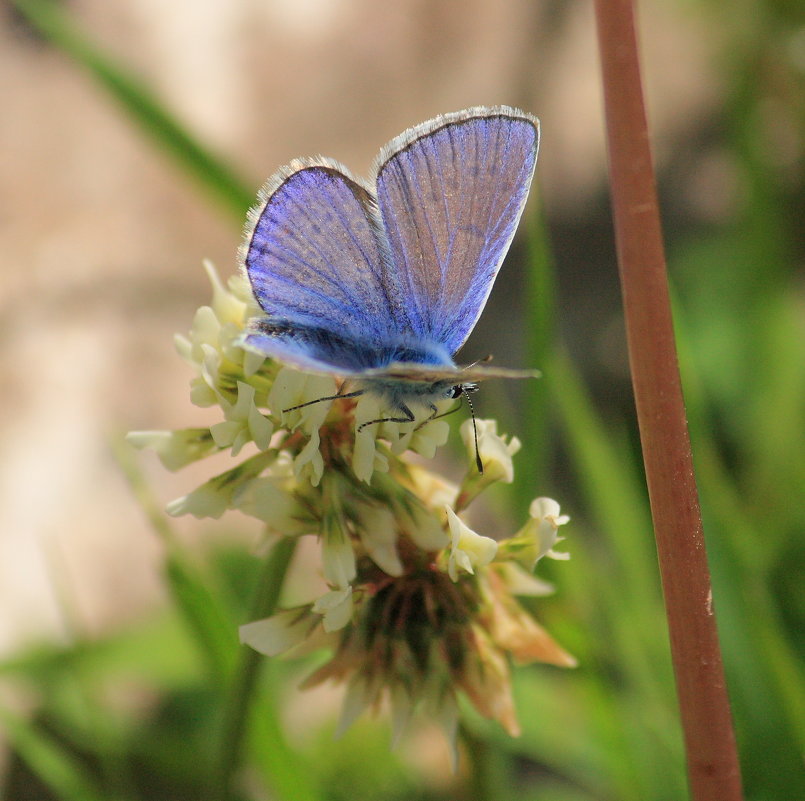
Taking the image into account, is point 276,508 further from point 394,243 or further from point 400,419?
point 394,243

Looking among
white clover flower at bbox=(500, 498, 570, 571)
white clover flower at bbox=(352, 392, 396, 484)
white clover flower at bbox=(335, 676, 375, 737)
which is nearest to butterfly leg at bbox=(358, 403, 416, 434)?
white clover flower at bbox=(352, 392, 396, 484)

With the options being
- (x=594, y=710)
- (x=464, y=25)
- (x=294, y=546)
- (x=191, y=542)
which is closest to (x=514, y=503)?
(x=594, y=710)

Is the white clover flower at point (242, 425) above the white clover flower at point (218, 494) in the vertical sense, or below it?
above

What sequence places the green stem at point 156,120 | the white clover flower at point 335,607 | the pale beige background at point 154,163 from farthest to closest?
the pale beige background at point 154,163 → the green stem at point 156,120 → the white clover flower at point 335,607

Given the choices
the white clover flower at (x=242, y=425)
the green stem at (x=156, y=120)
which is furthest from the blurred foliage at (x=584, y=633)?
the white clover flower at (x=242, y=425)

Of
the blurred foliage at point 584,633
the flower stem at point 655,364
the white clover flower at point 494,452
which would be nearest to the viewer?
the flower stem at point 655,364

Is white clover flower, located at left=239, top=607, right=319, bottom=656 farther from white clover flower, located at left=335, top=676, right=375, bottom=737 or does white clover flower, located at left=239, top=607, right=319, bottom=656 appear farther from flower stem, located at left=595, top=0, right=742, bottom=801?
flower stem, located at left=595, top=0, right=742, bottom=801

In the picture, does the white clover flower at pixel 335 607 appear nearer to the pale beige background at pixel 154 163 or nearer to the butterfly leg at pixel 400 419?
the butterfly leg at pixel 400 419
